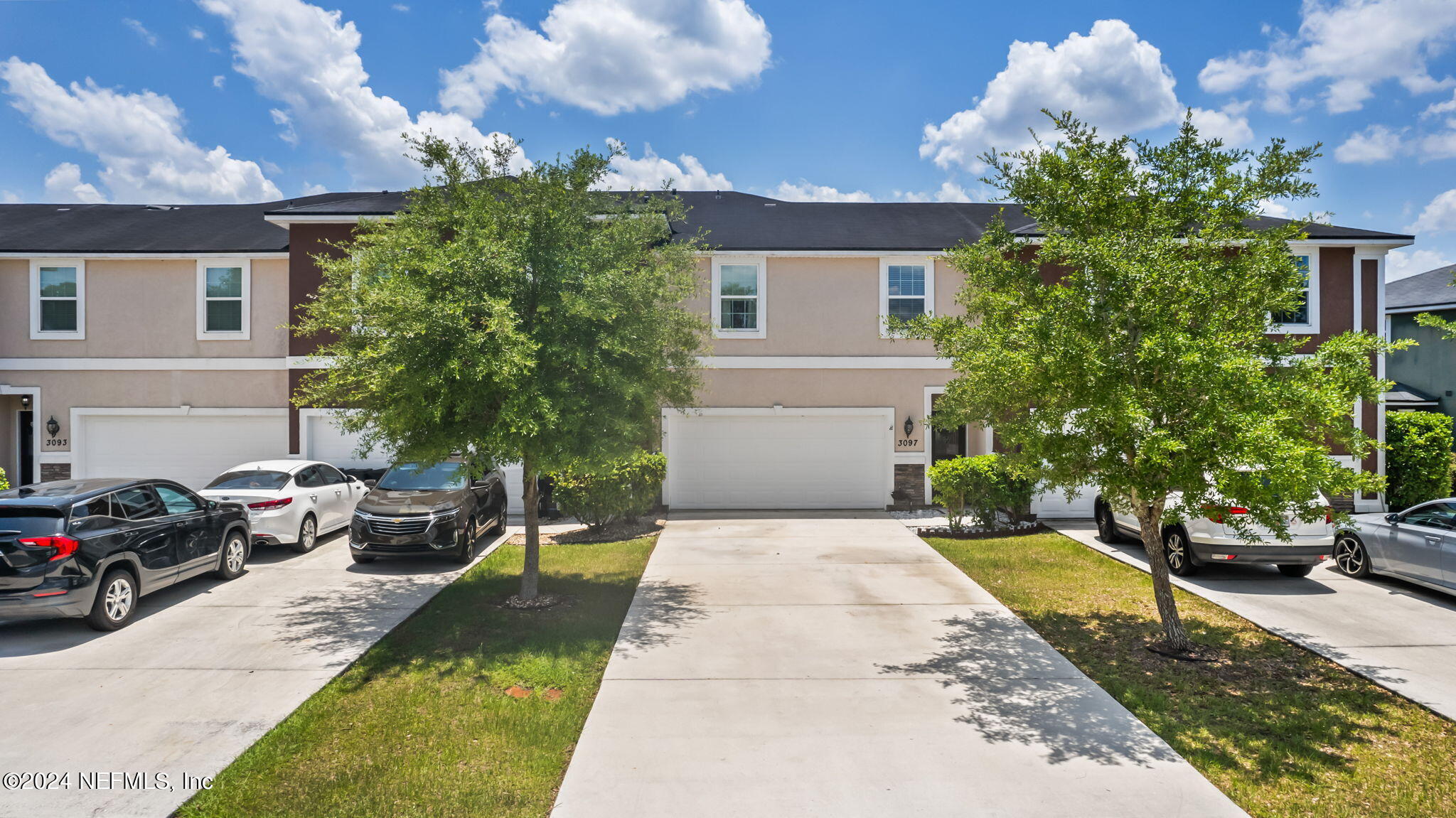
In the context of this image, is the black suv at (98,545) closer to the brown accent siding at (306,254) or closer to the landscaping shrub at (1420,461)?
the brown accent siding at (306,254)

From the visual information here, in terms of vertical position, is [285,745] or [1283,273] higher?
[1283,273]

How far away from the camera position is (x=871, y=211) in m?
18.7

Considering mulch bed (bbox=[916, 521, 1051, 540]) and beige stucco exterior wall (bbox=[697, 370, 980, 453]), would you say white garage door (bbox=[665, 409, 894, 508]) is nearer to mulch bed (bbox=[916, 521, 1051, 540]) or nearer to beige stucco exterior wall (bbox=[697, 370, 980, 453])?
beige stucco exterior wall (bbox=[697, 370, 980, 453])

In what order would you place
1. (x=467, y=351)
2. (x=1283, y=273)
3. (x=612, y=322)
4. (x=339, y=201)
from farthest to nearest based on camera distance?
(x=339, y=201)
(x=612, y=322)
(x=467, y=351)
(x=1283, y=273)

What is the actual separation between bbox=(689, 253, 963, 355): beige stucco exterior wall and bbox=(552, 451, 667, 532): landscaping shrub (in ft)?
12.9

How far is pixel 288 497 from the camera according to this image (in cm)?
1180

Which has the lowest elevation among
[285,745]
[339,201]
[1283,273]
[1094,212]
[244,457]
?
[285,745]

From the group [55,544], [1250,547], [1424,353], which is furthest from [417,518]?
[1424,353]

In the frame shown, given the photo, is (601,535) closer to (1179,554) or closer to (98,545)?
(98,545)

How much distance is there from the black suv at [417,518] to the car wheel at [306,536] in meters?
1.44

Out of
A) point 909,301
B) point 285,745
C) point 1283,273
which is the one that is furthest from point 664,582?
point 909,301

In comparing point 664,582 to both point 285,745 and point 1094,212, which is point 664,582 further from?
point 1094,212

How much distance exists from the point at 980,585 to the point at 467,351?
7.11 m

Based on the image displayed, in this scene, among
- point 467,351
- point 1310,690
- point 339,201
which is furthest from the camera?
point 339,201
